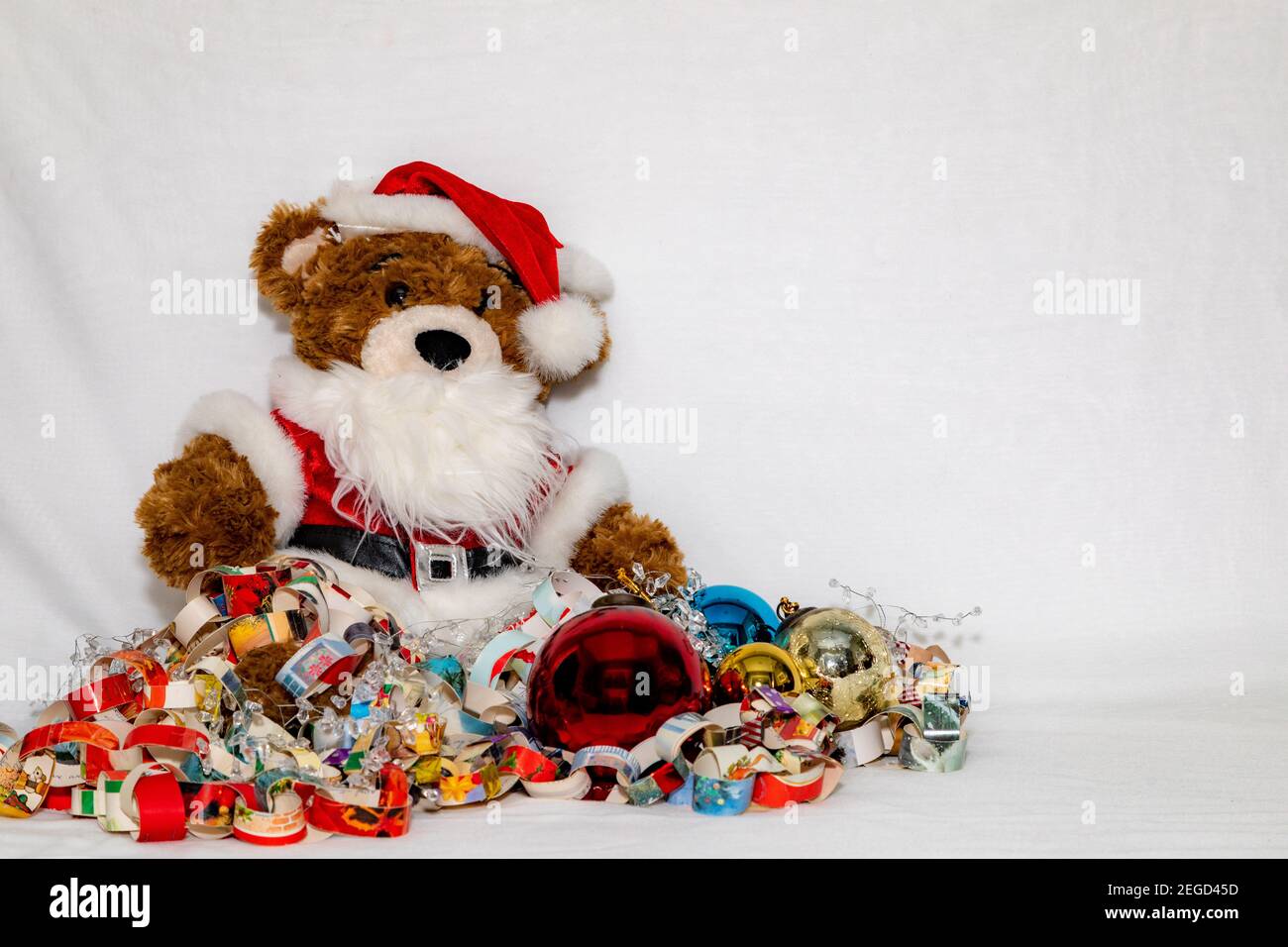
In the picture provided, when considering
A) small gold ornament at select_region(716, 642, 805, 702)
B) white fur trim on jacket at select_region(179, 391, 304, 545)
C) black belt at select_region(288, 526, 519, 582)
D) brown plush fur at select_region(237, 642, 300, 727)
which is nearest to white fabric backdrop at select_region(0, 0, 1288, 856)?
white fur trim on jacket at select_region(179, 391, 304, 545)

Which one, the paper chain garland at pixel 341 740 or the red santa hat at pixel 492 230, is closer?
the paper chain garland at pixel 341 740

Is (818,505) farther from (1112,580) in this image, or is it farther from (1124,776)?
(1124,776)

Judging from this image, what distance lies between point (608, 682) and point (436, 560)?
0.43m

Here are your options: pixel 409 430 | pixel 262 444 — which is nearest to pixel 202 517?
pixel 262 444

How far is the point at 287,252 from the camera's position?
5.45 feet

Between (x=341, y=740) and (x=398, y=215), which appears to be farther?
(x=398, y=215)

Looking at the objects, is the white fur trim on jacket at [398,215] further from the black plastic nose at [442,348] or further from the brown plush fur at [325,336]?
the black plastic nose at [442,348]

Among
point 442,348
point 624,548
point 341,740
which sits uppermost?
point 442,348

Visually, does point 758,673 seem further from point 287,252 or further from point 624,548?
point 287,252

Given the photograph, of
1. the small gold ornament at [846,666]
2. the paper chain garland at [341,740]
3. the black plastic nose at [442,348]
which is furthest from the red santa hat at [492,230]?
the small gold ornament at [846,666]

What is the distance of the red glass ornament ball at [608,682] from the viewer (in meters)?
1.24

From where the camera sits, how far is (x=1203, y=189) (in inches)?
76.8

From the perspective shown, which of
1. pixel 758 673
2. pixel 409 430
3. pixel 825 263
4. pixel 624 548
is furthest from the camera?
pixel 825 263

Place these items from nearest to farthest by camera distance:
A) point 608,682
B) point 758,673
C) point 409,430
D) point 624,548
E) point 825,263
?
point 608,682
point 758,673
point 409,430
point 624,548
point 825,263
